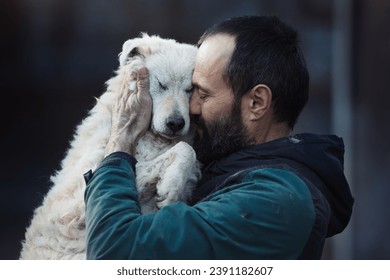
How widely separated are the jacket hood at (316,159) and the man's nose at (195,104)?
252 mm

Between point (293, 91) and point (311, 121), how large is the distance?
2712 mm

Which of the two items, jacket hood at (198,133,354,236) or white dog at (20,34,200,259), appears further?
white dog at (20,34,200,259)

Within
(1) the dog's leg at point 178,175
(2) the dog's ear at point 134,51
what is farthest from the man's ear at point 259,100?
(2) the dog's ear at point 134,51

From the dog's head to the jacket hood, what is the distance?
0.30 m

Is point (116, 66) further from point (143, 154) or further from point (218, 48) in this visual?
point (218, 48)

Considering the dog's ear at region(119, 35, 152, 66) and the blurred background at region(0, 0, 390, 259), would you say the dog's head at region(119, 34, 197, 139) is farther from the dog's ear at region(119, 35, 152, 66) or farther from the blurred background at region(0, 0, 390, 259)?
the blurred background at region(0, 0, 390, 259)

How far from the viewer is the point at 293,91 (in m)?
2.58

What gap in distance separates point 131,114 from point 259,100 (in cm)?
48

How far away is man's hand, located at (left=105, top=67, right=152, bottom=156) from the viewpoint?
2609 millimetres

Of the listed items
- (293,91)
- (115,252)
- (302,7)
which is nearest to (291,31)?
(293,91)

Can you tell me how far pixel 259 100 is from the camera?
8.39 feet

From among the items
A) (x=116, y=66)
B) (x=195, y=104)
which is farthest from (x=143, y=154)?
(x=116, y=66)

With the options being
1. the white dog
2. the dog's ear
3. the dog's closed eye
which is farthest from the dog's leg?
the dog's ear

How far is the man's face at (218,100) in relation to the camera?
2549 mm
